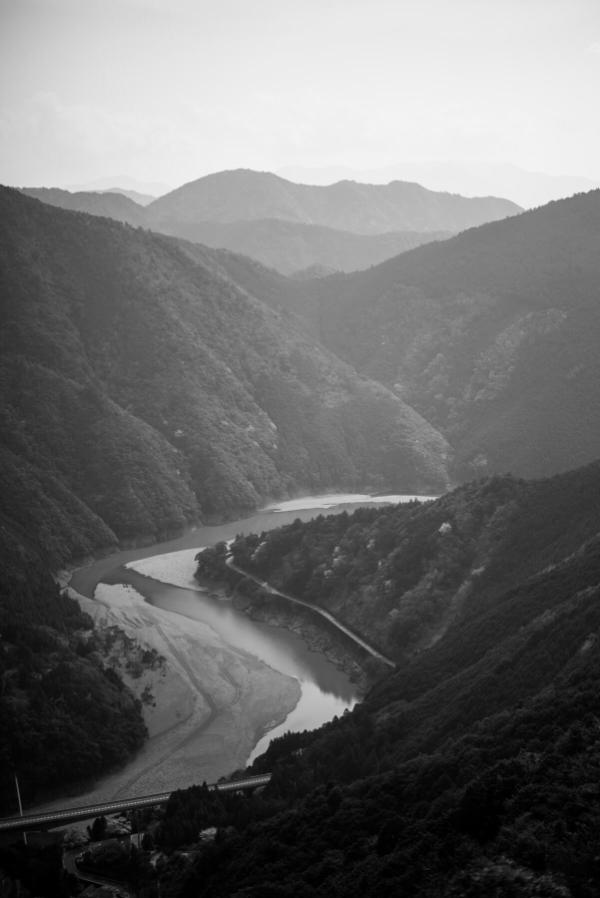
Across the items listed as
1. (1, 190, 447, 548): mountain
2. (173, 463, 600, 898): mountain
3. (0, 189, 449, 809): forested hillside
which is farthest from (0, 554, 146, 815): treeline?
(1, 190, 447, 548): mountain

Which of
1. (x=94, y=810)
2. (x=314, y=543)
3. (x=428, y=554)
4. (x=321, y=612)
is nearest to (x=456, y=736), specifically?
(x=94, y=810)

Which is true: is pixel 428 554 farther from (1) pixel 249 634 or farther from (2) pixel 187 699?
(2) pixel 187 699

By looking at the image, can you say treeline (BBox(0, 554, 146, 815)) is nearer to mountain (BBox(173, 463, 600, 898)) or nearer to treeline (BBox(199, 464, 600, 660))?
mountain (BBox(173, 463, 600, 898))

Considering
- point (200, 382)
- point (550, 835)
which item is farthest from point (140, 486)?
point (550, 835)

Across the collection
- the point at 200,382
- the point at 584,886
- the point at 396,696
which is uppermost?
the point at 200,382

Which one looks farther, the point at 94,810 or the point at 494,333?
the point at 494,333

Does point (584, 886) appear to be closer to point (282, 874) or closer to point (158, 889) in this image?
point (282, 874)
